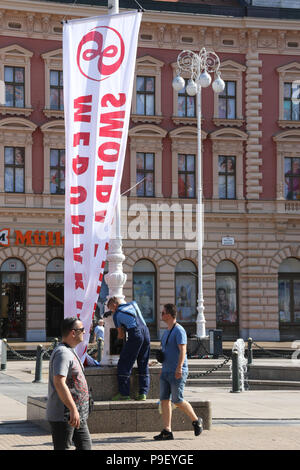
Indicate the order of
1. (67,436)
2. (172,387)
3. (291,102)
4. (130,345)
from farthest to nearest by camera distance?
1. (291,102)
2. (130,345)
3. (172,387)
4. (67,436)

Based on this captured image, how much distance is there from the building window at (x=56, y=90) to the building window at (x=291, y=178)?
36.9 ft

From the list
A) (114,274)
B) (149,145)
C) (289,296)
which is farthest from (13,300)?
(114,274)

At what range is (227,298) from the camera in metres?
40.9

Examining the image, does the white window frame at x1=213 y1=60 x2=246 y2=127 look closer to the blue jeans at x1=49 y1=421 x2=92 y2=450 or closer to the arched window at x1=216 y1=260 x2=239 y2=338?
the arched window at x1=216 y1=260 x2=239 y2=338

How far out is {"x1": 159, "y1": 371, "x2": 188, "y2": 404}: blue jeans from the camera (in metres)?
11.7

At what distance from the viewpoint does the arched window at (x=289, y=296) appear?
4144cm

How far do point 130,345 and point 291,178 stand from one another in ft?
100

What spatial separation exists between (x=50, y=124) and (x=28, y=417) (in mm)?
26384

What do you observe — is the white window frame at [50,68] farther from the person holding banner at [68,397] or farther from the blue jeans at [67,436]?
the blue jeans at [67,436]

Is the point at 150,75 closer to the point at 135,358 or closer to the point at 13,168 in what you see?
the point at 13,168

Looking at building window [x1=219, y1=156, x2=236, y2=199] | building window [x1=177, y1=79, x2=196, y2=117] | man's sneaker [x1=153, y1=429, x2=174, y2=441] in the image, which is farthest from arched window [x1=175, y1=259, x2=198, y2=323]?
man's sneaker [x1=153, y1=429, x2=174, y2=441]

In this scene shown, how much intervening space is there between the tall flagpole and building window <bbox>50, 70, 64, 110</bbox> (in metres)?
25.4

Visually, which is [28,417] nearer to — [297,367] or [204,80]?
[297,367]
